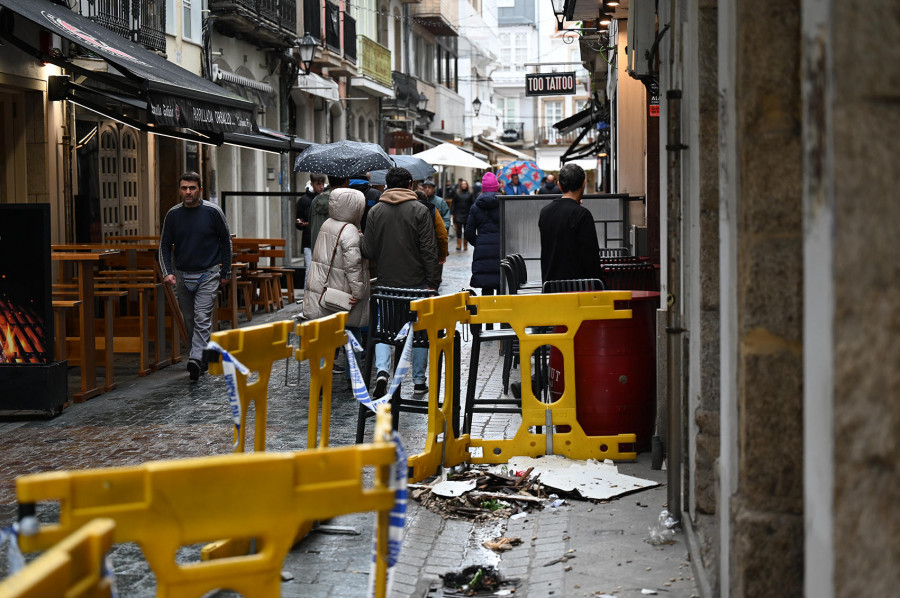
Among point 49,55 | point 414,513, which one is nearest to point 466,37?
point 49,55

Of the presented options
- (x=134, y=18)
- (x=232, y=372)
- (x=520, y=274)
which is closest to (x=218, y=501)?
(x=232, y=372)

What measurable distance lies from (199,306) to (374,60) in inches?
1127

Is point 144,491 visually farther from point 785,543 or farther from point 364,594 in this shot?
point 364,594

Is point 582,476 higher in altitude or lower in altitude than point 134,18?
lower

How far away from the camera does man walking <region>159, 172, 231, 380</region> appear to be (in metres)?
11.4

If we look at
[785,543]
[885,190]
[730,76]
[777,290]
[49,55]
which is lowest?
[785,543]

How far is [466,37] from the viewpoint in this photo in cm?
6312

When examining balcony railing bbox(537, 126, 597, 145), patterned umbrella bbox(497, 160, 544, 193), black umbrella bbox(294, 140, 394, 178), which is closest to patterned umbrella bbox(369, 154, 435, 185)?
black umbrella bbox(294, 140, 394, 178)

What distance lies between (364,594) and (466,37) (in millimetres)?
59826

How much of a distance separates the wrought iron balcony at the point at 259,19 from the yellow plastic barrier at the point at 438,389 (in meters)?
17.9

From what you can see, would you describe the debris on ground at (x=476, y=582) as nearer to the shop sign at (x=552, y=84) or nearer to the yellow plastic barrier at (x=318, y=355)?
the yellow plastic barrier at (x=318, y=355)

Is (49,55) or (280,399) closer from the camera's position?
(280,399)

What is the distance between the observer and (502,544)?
19.4 ft

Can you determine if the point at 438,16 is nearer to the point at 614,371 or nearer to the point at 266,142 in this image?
the point at 266,142
